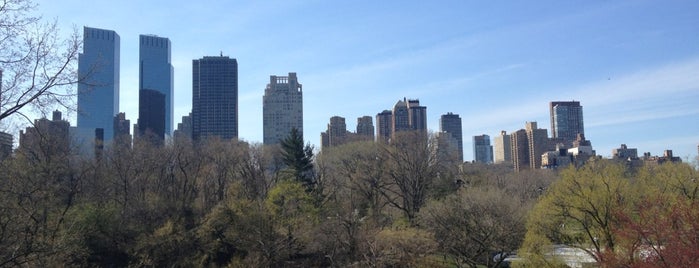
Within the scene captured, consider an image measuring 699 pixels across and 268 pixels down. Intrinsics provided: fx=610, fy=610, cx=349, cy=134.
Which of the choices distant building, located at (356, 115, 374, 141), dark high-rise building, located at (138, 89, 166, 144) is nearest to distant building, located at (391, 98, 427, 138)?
distant building, located at (356, 115, 374, 141)

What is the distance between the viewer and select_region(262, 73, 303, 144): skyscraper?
456 ft

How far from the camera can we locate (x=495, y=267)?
34.2 meters

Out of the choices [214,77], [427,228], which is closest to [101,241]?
[427,228]

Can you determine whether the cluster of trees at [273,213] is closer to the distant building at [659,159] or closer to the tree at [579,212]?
the tree at [579,212]

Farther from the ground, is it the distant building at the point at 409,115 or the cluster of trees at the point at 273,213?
the distant building at the point at 409,115

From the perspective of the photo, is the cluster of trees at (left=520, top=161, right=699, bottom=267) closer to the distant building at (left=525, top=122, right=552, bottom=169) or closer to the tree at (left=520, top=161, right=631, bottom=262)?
the tree at (left=520, top=161, right=631, bottom=262)

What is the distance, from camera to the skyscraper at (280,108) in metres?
139

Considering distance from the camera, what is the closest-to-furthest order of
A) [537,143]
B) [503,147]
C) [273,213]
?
[273,213] → [537,143] → [503,147]

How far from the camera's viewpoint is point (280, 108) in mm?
141000

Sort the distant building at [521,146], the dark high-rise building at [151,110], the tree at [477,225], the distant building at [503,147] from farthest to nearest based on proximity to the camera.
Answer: the distant building at [503,147] → the distant building at [521,146] → the dark high-rise building at [151,110] → the tree at [477,225]

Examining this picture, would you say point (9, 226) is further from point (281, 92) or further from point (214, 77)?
point (214, 77)

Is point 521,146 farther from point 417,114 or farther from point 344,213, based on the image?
point 344,213

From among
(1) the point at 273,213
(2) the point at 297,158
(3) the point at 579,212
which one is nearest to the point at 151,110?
(2) the point at 297,158

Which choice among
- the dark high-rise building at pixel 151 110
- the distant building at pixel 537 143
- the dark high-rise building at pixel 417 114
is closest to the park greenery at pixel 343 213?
the dark high-rise building at pixel 417 114
